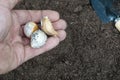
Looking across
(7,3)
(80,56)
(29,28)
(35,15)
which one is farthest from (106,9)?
(7,3)

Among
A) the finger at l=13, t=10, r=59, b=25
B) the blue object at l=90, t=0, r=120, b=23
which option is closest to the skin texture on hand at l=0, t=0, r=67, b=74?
the finger at l=13, t=10, r=59, b=25

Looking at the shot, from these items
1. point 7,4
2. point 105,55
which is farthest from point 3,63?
point 105,55

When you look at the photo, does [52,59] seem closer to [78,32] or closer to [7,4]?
[78,32]

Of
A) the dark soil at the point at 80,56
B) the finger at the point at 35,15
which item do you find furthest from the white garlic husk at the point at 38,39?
the dark soil at the point at 80,56

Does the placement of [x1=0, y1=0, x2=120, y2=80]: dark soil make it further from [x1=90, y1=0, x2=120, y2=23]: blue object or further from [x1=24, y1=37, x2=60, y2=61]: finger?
[x1=24, y1=37, x2=60, y2=61]: finger

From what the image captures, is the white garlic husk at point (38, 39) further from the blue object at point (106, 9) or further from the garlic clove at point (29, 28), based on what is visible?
the blue object at point (106, 9)

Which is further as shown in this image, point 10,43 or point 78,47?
point 78,47
